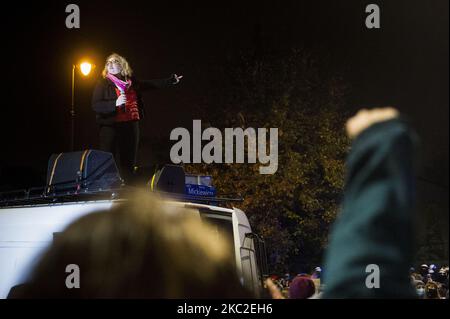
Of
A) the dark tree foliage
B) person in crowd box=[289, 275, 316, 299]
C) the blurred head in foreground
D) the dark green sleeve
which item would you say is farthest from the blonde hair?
the dark tree foliage

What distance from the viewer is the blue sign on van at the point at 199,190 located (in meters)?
6.25

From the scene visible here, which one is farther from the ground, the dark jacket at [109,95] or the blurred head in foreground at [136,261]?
the dark jacket at [109,95]

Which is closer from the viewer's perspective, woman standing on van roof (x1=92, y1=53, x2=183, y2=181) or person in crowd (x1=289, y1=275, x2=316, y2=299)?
person in crowd (x1=289, y1=275, x2=316, y2=299)

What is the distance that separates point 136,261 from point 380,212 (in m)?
0.89

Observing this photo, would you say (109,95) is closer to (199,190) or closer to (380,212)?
(199,190)

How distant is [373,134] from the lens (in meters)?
1.00

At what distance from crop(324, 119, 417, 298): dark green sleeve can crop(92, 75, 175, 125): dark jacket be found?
220 inches

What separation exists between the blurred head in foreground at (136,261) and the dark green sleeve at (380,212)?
0.54 m

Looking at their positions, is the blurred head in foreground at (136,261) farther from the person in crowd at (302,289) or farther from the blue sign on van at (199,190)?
the blue sign on van at (199,190)

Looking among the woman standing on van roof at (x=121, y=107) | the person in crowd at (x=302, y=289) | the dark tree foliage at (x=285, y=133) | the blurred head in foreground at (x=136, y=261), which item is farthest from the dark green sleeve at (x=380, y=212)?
the dark tree foliage at (x=285, y=133)

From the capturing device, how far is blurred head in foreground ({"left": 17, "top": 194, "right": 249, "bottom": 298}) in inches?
61.0

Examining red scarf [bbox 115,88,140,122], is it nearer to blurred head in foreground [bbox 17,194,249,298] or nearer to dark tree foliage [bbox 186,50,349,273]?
blurred head in foreground [bbox 17,194,249,298]

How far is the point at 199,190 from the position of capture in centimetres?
633
